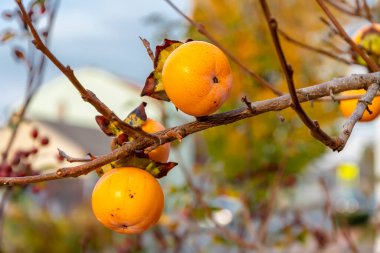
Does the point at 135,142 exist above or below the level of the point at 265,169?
below

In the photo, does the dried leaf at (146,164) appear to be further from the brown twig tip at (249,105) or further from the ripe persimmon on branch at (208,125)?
the brown twig tip at (249,105)

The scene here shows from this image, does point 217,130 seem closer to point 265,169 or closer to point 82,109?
point 265,169

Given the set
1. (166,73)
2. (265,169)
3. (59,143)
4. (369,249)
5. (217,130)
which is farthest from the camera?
(59,143)

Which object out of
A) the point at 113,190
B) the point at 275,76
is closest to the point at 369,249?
the point at 275,76

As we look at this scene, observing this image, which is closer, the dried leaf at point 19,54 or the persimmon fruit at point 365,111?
the persimmon fruit at point 365,111

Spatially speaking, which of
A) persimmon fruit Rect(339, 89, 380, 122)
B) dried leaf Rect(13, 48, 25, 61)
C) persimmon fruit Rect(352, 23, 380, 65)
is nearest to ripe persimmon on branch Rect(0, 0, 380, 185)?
persimmon fruit Rect(339, 89, 380, 122)

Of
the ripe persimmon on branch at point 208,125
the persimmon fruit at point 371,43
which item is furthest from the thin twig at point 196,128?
the persimmon fruit at point 371,43

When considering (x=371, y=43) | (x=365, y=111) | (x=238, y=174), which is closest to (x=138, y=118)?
(x=365, y=111)
